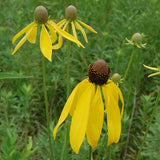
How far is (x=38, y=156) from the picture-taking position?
214 centimetres

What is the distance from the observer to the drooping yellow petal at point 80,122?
0.87 metres

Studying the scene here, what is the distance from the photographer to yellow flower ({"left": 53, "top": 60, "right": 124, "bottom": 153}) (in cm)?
90

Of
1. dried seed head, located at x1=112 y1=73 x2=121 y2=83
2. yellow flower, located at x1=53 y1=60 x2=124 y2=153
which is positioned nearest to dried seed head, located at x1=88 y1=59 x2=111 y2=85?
yellow flower, located at x1=53 y1=60 x2=124 y2=153

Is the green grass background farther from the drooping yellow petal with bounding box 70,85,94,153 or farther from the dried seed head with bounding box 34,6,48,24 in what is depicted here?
the drooping yellow petal with bounding box 70,85,94,153

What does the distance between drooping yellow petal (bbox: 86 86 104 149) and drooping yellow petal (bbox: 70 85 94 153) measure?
0.03 meters

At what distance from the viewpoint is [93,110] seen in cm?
98

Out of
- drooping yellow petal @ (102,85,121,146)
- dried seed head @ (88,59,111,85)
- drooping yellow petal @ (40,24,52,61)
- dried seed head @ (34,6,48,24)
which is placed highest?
dried seed head @ (34,6,48,24)

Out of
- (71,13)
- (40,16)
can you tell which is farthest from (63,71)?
(40,16)

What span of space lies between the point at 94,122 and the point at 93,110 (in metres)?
→ 0.05

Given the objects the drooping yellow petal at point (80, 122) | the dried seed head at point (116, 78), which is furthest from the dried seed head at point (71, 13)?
the drooping yellow petal at point (80, 122)

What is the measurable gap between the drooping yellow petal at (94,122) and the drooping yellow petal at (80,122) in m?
0.03

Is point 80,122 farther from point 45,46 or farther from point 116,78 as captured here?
point 116,78

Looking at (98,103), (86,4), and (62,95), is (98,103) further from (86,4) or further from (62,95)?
(86,4)

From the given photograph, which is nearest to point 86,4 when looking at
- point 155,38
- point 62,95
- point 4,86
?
point 155,38
